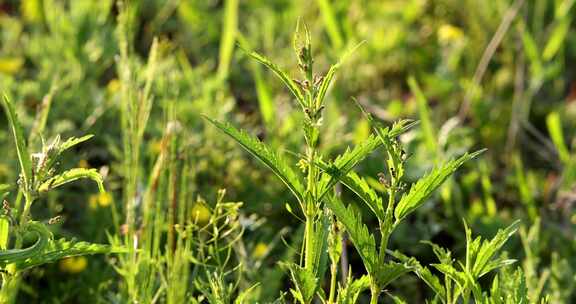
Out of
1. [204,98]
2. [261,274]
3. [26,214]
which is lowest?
[261,274]

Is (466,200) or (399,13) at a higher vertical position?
(399,13)

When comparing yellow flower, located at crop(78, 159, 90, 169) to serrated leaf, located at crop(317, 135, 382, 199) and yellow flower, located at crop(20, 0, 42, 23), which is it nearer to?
yellow flower, located at crop(20, 0, 42, 23)

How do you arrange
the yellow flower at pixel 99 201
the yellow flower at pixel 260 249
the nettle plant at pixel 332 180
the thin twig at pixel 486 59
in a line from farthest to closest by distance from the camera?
the thin twig at pixel 486 59, the yellow flower at pixel 99 201, the yellow flower at pixel 260 249, the nettle plant at pixel 332 180

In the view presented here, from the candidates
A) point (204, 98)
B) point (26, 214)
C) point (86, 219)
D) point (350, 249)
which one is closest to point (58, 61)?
A: point (204, 98)

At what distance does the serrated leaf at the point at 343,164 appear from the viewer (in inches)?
41.5

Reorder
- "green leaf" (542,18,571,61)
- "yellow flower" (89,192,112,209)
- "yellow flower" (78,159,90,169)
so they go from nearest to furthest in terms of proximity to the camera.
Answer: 1. "yellow flower" (89,192,112,209)
2. "yellow flower" (78,159,90,169)
3. "green leaf" (542,18,571,61)

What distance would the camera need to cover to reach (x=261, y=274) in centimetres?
180

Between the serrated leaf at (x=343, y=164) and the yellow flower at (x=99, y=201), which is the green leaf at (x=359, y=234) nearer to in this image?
the serrated leaf at (x=343, y=164)

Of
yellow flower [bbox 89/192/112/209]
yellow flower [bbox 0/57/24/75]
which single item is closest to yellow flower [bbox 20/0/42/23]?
yellow flower [bbox 0/57/24/75]

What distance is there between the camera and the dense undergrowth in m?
1.13

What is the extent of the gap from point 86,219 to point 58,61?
71 cm

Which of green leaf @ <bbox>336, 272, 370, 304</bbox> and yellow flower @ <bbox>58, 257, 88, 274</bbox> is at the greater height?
green leaf @ <bbox>336, 272, 370, 304</bbox>

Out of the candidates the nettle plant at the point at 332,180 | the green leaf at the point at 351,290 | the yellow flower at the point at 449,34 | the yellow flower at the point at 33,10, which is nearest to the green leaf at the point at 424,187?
the nettle plant at the point at 332,180

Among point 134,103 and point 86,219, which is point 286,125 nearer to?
point 86,219
